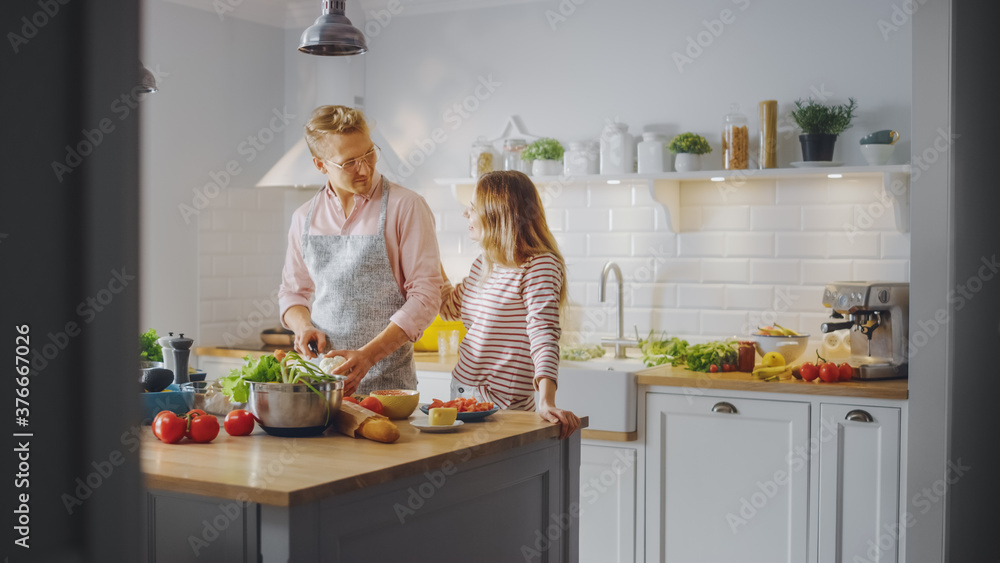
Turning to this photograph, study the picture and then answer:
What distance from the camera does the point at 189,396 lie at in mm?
2178

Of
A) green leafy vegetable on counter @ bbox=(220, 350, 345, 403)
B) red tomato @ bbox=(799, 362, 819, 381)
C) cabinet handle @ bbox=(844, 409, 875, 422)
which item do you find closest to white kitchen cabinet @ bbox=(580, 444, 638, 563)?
red tomato @ bbox=(799, 362, 819, 381)

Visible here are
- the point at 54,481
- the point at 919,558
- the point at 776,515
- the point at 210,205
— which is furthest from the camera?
the point at 210,205

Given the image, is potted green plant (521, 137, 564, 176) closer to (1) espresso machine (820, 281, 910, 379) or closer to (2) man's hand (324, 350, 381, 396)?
(1) espresso machine (820, 281, 910, 379)

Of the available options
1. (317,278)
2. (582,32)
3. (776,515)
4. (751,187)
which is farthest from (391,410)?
(582,32)

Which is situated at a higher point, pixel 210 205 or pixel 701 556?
pixel 210 205

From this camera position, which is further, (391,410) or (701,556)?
(701,556)

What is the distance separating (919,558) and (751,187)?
1.77 m

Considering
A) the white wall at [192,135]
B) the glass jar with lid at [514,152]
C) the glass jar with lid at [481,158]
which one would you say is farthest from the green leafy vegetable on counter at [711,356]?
the white wall at [192,135]

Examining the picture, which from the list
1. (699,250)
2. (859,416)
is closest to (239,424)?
(859,416)

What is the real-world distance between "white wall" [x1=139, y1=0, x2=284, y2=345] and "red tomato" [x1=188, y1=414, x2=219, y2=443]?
2.44m

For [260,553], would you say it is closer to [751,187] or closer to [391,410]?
[391,410]

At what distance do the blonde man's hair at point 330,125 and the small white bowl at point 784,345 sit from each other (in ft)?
6.23

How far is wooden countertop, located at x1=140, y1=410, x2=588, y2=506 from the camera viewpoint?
59.5 inches

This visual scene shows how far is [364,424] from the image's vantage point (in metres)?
1.93
